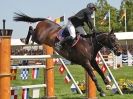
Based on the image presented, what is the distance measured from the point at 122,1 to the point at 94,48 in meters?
55.9

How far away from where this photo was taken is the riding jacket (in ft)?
29.4

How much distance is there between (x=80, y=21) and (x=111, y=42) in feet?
2.74

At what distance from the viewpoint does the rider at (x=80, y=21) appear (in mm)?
8992

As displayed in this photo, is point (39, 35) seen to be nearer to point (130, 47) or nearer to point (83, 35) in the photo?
point (83, 35)

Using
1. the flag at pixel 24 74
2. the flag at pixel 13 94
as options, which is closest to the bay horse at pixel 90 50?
the flag at pixel 24 74

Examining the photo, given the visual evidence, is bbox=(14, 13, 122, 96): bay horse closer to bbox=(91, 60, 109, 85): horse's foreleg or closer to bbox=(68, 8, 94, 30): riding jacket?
bbox=(91, 60, 109, 85): horse's foreleg

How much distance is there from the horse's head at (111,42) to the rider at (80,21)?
32 centimetres

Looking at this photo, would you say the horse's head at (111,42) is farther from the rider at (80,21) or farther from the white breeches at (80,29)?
the white breeches at (80,29)

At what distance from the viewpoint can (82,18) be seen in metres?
9.14

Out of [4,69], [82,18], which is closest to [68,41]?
[82,18]

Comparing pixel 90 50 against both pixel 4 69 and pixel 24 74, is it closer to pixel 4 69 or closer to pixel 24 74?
pixel 24 74

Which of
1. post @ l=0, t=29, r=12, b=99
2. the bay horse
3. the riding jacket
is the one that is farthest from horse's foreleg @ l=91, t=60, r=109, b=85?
post @ l=0, t=29, r=12, b=99

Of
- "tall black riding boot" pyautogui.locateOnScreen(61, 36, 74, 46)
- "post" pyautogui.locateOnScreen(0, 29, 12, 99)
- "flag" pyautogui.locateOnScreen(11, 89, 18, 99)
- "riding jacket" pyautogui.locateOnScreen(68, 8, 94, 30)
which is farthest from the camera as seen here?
"tall black riding boot" pyautogui.locateOnScreen(61, 36, 74, 46)

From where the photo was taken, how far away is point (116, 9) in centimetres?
6631
